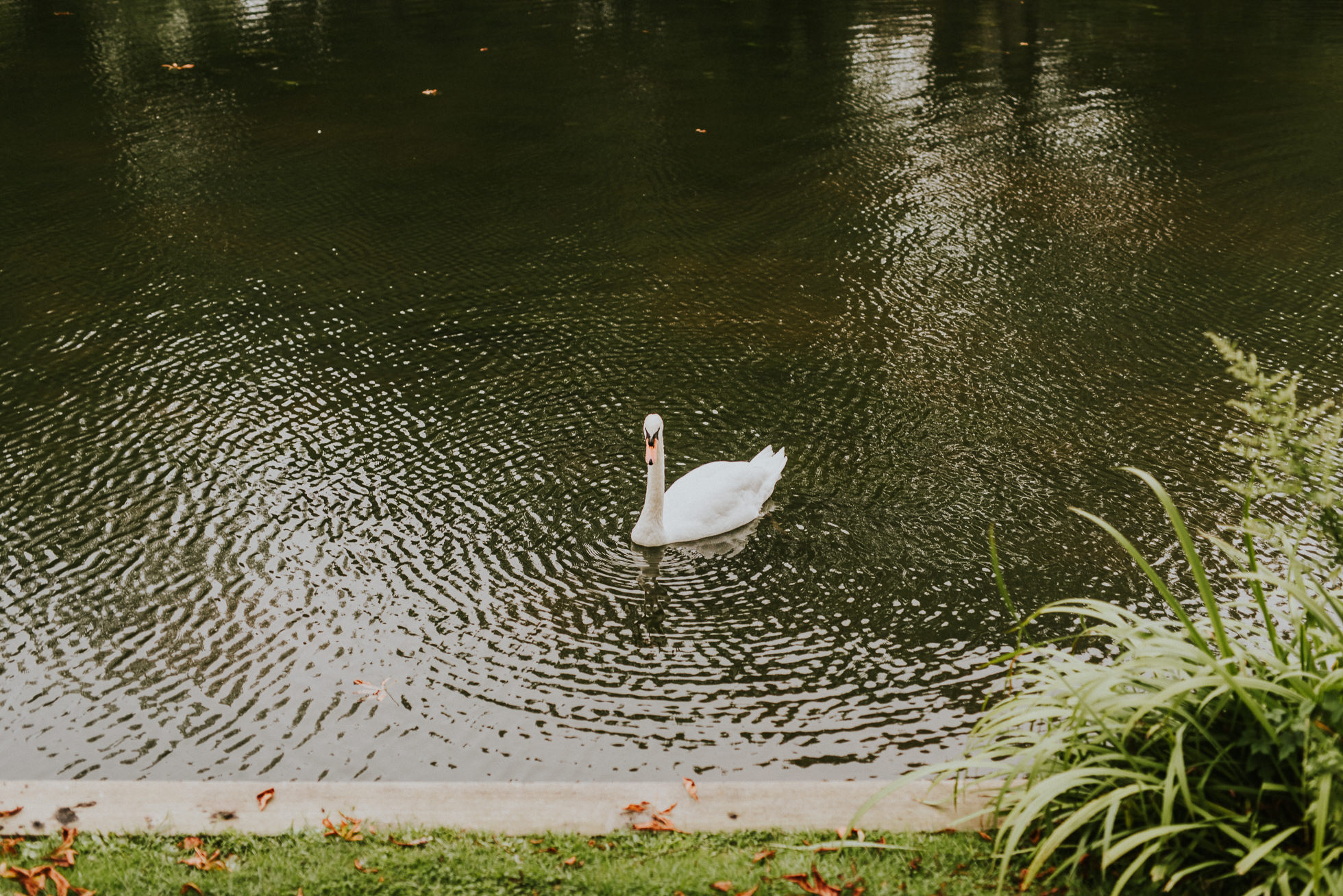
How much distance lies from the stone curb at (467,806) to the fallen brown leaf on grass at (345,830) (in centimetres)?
5

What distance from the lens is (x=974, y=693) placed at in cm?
516

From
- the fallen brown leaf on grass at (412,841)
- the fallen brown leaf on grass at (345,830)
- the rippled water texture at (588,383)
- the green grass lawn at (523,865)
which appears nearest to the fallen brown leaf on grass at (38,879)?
the green grass lawn at (523,865)

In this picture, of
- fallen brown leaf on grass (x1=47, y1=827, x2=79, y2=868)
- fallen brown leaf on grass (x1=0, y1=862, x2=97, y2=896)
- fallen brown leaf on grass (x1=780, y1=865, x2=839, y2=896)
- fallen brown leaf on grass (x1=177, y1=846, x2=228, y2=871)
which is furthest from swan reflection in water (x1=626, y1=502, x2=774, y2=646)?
fallen brown leaf on grass (x1=0, y1=862, x2=97, y2=896)

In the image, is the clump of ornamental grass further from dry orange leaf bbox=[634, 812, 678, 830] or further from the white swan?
the white swan

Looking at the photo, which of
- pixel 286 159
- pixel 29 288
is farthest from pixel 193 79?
pixel 29 288

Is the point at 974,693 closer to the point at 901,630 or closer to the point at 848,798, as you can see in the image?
the point at 901,630

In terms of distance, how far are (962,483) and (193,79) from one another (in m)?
13.4

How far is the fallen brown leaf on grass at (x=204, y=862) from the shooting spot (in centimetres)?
364

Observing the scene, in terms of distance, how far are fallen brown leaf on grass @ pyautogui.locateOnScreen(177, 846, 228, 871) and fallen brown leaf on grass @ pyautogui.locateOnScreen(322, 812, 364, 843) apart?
32 centimetres

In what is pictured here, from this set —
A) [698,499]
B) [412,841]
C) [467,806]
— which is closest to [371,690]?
[467,806]

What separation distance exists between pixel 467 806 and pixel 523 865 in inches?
16.2

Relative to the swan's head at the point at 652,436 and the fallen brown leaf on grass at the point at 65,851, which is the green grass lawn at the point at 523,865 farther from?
the swan's head at the point at 652,436

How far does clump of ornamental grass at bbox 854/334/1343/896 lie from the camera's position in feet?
10.4

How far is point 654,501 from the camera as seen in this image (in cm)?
629
